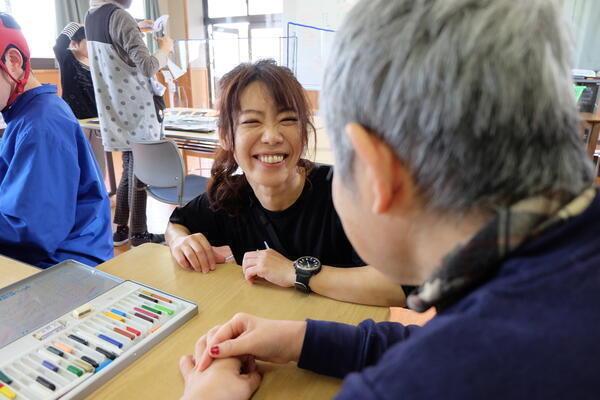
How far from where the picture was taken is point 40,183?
1.14m

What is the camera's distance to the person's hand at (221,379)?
572mm

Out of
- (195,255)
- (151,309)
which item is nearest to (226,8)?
(195,255)

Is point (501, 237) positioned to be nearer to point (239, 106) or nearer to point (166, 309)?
point (166, 309)

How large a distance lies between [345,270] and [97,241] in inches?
35.0

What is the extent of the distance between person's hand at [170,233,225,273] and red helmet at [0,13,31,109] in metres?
0.73

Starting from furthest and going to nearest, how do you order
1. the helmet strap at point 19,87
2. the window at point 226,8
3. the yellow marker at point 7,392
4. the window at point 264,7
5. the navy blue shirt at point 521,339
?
the window at point 226,8 < the window at point 264,7 < the helmet strap at point 19,87 < the yellow marker at point 7,392 < the navy blue shirt at point 521,339

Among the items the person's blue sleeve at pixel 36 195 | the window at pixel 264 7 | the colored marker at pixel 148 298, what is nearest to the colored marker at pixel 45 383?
→ the colored marker at pixel 148 298

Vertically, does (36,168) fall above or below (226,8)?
below

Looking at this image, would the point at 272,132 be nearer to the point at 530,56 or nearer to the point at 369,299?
the point at 369,299

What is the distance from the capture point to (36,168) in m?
1.13

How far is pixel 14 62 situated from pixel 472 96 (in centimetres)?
132

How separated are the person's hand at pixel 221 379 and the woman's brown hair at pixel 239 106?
2.13 ft

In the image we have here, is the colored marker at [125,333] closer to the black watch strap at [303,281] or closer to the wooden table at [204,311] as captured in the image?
the wooden table at [204,311]

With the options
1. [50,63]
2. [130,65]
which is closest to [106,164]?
[130,65]
